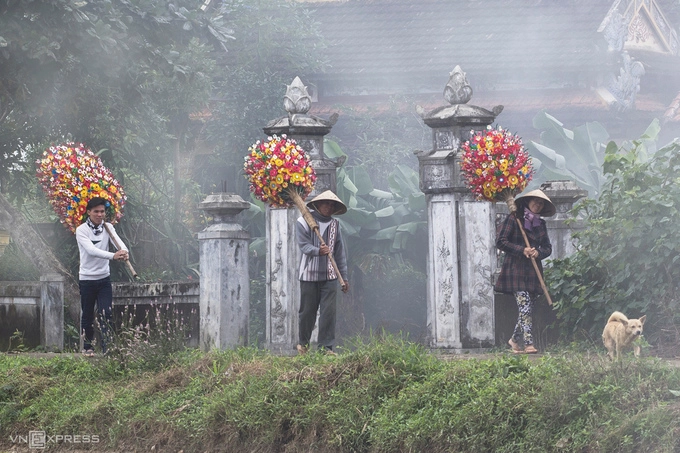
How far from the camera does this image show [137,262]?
1653 centimetres

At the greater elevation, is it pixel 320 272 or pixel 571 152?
pixel 571 152

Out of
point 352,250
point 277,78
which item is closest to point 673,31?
point 277,78

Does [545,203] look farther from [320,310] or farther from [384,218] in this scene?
[384,218]

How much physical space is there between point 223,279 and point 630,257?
431cm

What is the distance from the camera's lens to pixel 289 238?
452 inches

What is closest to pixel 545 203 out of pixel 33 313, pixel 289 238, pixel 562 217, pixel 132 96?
pixel 562 217

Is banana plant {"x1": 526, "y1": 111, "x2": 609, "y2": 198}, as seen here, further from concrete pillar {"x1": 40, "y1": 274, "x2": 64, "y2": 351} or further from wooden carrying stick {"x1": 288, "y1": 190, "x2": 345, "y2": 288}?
concrete pillar {"x1": 40, "y1": 274, "x2": 64, "y2": 351}

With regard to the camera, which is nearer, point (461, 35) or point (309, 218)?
point (309, 218)

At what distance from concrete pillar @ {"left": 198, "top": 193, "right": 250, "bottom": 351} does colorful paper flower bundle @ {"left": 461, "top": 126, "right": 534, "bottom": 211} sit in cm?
272

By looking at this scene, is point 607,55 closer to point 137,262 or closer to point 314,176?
point 137,262

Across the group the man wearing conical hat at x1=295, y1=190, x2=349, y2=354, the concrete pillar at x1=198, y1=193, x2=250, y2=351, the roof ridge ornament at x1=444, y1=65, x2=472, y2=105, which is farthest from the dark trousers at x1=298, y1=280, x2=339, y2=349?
the roof ridge ornament at x1=444, y1=65, x2=472, y2=105

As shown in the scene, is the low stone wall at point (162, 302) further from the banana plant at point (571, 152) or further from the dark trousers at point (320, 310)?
the banana plant at point (571, 152)

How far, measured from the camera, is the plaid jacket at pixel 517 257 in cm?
1037

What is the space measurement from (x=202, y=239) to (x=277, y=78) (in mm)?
10343
